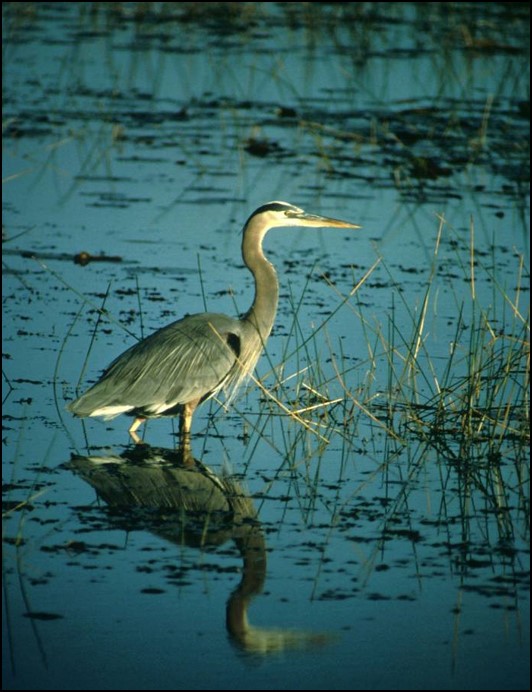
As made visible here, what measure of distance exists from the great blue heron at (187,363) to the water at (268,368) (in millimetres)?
153

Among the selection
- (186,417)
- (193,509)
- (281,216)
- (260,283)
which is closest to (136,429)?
(186,417)

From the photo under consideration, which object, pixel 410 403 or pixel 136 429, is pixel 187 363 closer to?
pixel 136 429

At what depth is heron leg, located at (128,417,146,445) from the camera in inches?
238

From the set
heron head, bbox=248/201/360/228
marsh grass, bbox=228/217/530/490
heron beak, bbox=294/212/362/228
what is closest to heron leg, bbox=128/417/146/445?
marsh grass, bbox=228/217/530/490

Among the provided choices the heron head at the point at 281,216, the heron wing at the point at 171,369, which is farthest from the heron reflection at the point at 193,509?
the heron head at the point at 281,216

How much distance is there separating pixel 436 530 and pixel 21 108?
8586 millimetres

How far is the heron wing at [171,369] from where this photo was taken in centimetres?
609

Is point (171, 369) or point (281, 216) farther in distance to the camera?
point (281, 216)

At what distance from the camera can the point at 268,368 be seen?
23.1 feet

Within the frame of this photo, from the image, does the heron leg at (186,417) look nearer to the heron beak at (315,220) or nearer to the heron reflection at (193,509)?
the heron reflection at (193,509)

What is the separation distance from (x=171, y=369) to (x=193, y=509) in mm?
1267

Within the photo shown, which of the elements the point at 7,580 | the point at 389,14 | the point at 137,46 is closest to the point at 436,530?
the point at 7,580

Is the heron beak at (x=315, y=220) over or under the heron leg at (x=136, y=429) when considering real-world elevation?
over

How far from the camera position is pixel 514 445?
579 cm
